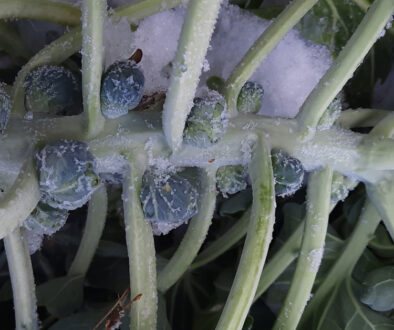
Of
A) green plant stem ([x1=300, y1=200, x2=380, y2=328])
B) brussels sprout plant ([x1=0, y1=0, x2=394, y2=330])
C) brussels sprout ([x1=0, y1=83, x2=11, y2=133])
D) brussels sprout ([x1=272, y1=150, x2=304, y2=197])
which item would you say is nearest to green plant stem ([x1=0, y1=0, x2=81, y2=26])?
brussels sprout plant ([x1=0, y1=0, x2=394, y2=330])

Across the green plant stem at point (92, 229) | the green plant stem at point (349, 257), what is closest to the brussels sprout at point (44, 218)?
the green plant stem at point (92, 229)

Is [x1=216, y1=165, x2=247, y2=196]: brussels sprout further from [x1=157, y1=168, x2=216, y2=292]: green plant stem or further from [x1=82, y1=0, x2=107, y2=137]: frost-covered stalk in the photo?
[x1=82, y1=0, x2=107, y2=137]: frost-covered stalk

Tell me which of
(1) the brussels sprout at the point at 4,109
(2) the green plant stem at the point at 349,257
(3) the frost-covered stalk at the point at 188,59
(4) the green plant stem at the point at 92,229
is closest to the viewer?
(3) the frost-covered stalk at the point at 188,59

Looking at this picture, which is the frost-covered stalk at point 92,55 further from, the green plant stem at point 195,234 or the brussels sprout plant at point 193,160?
the green plant stem at point 195,234

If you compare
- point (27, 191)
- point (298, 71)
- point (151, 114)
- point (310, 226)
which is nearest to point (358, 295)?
point (310, 226)

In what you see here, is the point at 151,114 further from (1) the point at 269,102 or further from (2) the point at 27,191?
(1) the point at 269,102

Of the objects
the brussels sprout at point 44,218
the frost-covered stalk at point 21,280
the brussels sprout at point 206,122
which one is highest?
the brussels sprout at point 206,122
